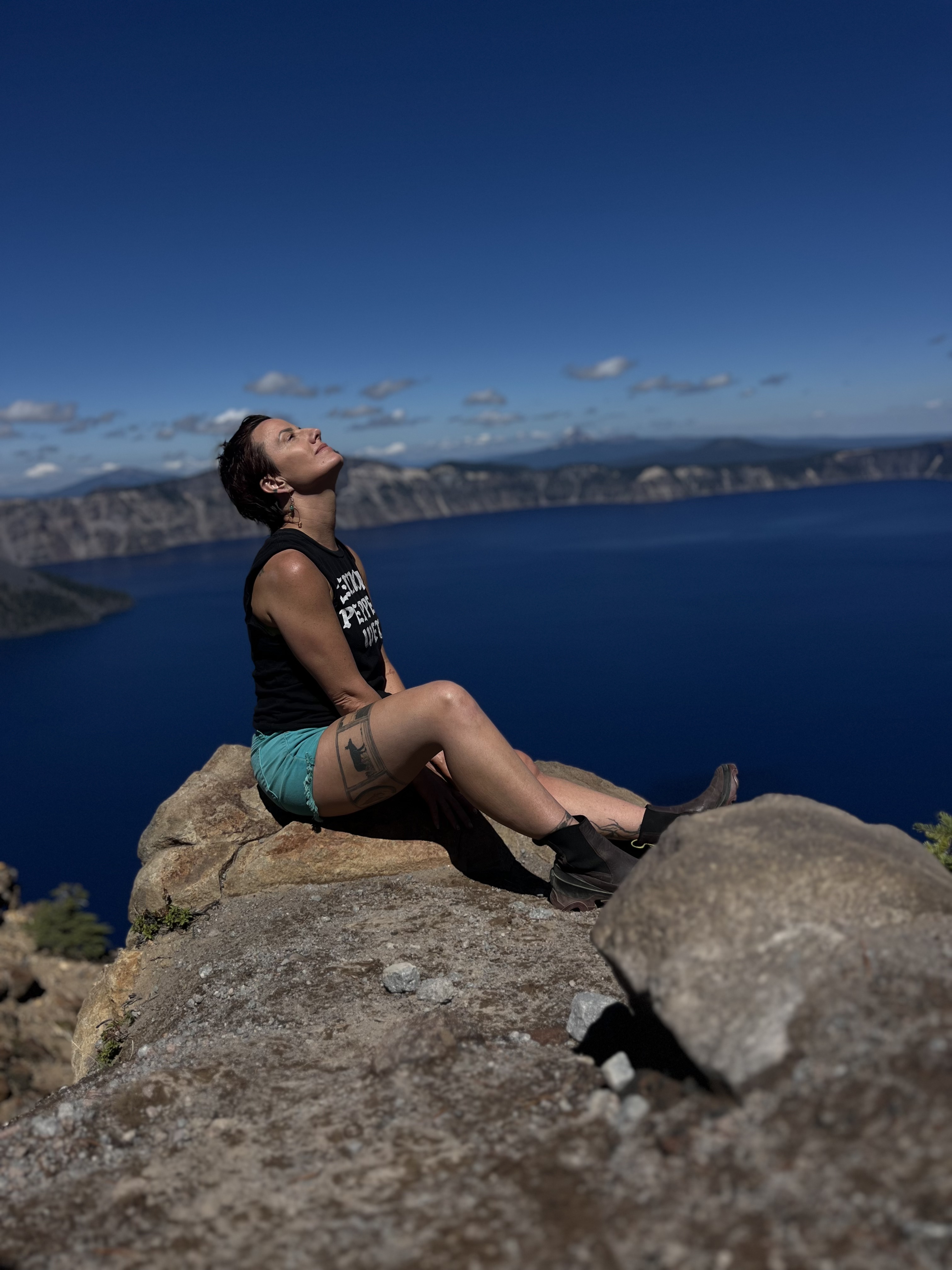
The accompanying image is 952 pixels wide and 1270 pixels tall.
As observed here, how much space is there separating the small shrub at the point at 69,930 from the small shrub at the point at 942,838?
1551 inches

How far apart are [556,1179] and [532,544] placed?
5483 inches

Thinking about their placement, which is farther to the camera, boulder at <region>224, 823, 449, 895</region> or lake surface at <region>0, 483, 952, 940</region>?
lake surface at <region>0, 483, 952, 940</region>

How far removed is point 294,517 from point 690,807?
11.6 feet

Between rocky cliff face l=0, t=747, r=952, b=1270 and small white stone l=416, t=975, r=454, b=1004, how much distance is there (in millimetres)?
27

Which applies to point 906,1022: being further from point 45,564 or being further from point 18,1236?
point 45,564

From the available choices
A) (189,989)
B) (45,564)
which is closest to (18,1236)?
(189,989)

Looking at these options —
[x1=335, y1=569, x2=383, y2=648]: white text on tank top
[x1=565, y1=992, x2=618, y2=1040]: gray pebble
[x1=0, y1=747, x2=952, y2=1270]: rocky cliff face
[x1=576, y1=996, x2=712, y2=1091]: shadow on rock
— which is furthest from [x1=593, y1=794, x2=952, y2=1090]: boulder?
[x1=335, y1=569, x2=383, y2=648]: white text on tank top

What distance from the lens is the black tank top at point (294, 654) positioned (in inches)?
217

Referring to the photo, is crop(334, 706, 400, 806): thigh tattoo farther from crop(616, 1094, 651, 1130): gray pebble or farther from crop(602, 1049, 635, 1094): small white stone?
crop(616, 1094, 651, 1130): gray pebble

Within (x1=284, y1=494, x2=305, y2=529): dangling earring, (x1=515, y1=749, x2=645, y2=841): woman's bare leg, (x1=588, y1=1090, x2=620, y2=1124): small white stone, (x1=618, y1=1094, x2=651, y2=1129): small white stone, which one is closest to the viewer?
(x1=618, y1=1094, x2=651, y2=1129): small white stone

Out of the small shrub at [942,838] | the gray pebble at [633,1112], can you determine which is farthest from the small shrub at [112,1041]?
the small shrub at [942,838]

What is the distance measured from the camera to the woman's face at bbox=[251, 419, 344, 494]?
5.58 m

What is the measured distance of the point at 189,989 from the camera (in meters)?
5.21

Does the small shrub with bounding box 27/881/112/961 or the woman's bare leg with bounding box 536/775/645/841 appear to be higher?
the woman's bare leg with bounding box 536/775/645/841
